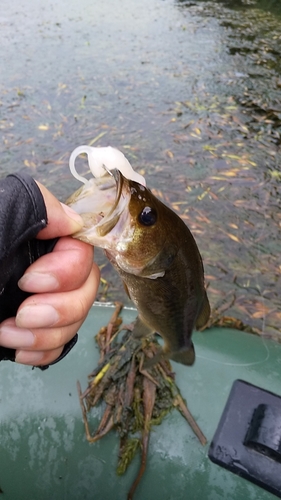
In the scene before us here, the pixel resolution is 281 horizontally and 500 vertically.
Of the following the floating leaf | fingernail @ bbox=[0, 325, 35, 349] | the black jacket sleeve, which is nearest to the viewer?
the black jacket sleeve

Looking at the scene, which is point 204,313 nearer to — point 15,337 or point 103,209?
point 103,209

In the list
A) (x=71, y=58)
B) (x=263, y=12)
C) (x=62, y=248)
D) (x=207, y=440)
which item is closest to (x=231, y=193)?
(x=207, y=440)

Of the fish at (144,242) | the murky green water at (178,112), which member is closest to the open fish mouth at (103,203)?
the fish at (144,242)

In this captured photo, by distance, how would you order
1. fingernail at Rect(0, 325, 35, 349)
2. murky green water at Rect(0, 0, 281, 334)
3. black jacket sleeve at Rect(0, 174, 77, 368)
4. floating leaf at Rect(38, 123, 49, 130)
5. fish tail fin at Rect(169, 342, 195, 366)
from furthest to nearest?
floating leaf at Rect(38, 123, 49, 130)
murky green water at Rect(0, 0, 281, 334)
fish tail fin at Rect(169, 342, 195, 366)
fingernail at Rect(0, 325, 35, 349)
black jacket sleeve at Rect(0, 174, 77, 368)

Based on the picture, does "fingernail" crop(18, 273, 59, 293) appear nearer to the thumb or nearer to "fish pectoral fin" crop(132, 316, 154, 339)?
the thumb

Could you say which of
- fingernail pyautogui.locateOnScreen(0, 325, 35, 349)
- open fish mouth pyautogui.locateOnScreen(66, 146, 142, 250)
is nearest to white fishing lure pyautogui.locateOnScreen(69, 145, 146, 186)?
open fish mouth pyautogui.locateOnScreen(66, 146, 142, 250)

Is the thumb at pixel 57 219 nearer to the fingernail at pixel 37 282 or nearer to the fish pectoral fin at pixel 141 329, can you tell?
the fingernail at pixel 37 282

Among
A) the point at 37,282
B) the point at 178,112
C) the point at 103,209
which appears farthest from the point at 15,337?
the point at 178,112
